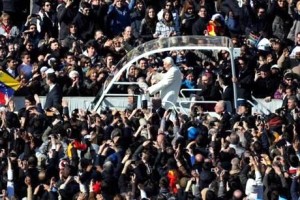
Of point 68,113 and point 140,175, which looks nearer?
point 140,175

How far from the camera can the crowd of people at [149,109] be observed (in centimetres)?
4906

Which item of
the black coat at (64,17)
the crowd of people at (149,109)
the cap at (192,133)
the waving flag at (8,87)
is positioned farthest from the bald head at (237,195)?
the black coat at (64,17)

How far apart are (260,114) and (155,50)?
284cm

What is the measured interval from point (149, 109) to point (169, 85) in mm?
635

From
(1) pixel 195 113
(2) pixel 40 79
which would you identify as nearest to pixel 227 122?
(1) pixel 195 113

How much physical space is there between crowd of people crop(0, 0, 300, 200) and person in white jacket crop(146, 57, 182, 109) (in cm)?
4

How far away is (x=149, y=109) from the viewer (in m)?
52.3

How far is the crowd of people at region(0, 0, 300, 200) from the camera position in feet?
161

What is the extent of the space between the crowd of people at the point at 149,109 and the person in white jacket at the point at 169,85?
40 millimetres

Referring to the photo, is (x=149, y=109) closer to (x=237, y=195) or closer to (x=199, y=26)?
(x=237, y=195)

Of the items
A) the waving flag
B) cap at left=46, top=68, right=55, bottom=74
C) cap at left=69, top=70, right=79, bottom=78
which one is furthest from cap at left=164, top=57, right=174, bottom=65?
the waving flag

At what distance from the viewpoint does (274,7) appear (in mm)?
59156

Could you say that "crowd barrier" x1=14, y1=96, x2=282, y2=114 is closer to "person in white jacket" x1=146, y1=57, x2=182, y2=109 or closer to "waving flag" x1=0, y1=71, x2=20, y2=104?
"waving flag" x1=0, y1=71, x2=20, y2=104

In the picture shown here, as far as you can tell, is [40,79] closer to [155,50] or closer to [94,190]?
[155,50]
